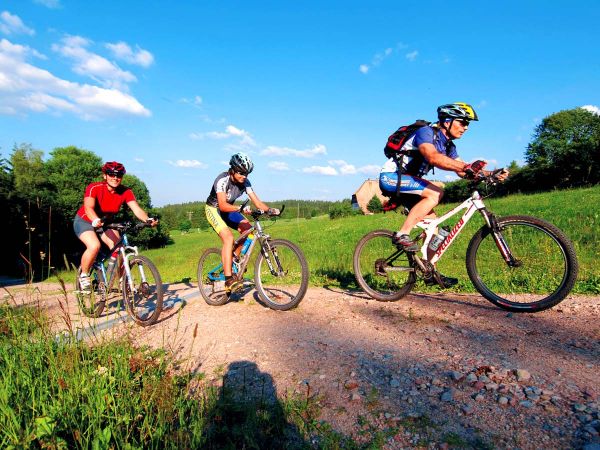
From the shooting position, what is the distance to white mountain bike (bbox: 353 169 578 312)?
395cm

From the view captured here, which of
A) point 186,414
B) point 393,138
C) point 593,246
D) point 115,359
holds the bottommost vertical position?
point 186,414

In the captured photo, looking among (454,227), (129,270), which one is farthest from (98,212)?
(454,227)

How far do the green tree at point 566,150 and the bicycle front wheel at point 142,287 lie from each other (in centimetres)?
5252

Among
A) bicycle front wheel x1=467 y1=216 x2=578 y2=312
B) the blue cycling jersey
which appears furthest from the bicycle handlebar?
bicycle front wheel x1=467 y1=216 x2=578 y2=312

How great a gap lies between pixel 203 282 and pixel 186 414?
4.07 meters

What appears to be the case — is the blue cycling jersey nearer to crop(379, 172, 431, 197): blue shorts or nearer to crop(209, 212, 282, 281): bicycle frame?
crop(379, 172, 431, 197): blue shorts

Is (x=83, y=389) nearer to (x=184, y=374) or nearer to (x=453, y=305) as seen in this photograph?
(x=184, y=374)

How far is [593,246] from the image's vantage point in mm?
7773

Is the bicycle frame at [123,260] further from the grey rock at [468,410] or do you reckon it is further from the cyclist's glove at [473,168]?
the cyclist's glove at [473,168]

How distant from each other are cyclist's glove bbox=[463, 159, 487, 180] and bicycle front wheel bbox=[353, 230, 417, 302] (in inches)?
54.6

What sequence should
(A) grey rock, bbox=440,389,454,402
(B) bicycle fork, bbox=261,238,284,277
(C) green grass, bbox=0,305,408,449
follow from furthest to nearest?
1. (B) bicycle fork, bbox=261,238,284,277
2. (A) grey rock, bbox=440,389,454,402
3. (C) green grass, bbox=0,305,408,449

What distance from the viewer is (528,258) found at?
4406 millimetres

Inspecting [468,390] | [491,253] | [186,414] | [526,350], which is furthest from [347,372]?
[491,253]

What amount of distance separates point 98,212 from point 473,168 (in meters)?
5.97
